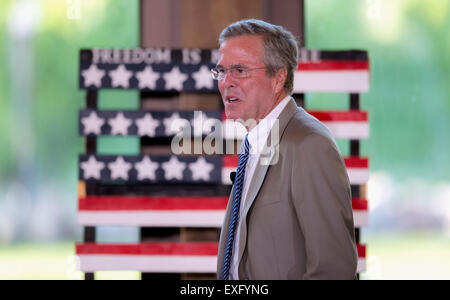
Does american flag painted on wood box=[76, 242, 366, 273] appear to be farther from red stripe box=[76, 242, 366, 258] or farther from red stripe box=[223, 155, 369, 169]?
red stripe box=[223, 155, 369, 169]

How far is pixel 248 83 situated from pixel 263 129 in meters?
0.13

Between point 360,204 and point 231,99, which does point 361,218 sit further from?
point 231,99

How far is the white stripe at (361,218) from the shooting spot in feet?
9.90

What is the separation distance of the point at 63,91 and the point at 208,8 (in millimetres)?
1033

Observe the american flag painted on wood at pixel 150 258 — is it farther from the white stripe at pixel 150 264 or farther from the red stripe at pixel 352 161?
the red stripe at pixel 352 161

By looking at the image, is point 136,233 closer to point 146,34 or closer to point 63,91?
point 63,91

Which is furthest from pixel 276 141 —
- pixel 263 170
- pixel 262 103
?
pixel 262 103

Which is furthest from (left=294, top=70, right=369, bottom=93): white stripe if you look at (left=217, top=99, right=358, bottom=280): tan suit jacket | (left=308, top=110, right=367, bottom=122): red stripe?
(left=217, top=99, right=358, bottom=280): tan suit jacket

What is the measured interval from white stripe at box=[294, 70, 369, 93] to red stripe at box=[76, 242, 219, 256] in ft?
3.33

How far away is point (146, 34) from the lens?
10.9 feet

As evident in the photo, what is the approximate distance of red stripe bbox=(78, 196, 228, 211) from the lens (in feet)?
10.00

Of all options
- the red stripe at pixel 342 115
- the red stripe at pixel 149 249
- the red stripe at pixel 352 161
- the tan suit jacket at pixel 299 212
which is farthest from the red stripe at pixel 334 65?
the tan suit jacket at pixel 299 212

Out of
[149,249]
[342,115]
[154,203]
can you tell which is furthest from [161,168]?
[342,115]

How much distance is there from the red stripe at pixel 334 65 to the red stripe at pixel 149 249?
1.12 metres
